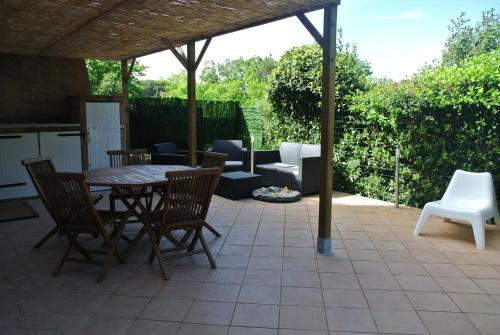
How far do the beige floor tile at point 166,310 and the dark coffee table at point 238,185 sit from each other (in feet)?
11.7

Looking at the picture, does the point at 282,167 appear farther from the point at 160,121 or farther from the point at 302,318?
the point at 302,318

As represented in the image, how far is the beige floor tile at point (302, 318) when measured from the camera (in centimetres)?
264

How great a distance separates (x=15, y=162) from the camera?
21.3 ft

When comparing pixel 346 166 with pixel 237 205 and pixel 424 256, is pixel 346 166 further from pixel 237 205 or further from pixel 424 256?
pixel 424 256

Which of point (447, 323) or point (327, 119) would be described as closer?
point (447, 323)

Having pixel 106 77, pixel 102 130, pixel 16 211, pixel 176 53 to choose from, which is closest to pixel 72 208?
pixel 16 211

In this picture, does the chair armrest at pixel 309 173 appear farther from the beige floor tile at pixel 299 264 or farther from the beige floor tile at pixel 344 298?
the beige floor tile at pixel 344 298

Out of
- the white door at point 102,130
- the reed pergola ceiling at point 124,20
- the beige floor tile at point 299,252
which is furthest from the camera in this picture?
the white door at point 102,130

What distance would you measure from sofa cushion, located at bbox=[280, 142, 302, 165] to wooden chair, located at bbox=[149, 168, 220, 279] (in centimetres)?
393

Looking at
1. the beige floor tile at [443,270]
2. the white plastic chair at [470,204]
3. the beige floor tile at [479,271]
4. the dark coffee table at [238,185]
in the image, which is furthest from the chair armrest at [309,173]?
the beige floor tile at [479,271]

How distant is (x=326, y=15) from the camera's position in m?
3.73

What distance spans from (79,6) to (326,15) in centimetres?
257

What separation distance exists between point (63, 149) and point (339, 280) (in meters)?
5.40

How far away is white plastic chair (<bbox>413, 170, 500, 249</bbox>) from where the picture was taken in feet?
14.0
